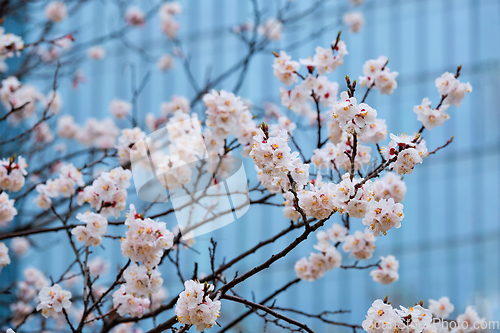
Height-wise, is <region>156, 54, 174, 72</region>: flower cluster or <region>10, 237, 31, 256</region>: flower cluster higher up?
<region>156, 54, 174, 72</region>: flower cluster

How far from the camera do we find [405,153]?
153 centimetres

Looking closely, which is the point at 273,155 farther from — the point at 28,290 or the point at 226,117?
the point at 28,290

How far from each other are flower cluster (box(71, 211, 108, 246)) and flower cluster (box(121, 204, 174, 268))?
0.32 m

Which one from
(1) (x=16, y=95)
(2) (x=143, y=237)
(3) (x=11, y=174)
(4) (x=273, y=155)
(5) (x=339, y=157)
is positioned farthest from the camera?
(1) (x=16, y=95)

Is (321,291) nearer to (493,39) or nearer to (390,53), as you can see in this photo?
(390,53)

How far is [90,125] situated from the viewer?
4945 millimetres

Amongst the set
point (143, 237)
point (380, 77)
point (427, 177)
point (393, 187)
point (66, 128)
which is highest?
point (427, 177)

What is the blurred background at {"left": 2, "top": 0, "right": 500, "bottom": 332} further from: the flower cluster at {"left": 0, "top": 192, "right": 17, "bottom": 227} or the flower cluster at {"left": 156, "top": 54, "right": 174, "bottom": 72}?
the flower cluster at {"left": 0, "top": 192, "right": 17, "bottom": 227}

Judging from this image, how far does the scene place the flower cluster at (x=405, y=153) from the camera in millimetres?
1515

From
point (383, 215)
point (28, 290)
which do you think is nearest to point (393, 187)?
point (383, 215)

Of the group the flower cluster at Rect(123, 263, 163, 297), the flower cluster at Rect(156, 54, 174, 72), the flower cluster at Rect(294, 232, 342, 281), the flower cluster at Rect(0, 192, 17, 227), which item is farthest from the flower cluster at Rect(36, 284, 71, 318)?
the flower cluster at Rect(156, 54, 174, 72)

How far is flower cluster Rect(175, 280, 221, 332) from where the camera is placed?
155 cm

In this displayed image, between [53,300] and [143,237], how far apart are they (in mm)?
590

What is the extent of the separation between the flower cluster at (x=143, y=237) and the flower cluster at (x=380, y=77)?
1209 millimetres
